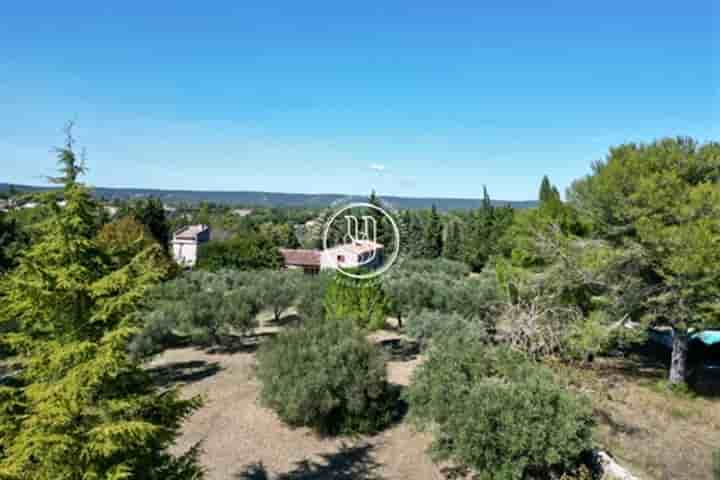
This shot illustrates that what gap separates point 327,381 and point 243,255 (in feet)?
98.7

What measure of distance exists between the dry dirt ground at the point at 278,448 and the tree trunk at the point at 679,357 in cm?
810

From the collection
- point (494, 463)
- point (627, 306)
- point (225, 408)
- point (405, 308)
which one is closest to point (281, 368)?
point (225, 408)

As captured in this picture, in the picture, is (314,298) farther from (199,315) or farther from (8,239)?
(8,239)

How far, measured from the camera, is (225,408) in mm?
10938

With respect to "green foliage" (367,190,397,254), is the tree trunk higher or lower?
lower

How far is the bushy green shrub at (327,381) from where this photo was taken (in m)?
9.46

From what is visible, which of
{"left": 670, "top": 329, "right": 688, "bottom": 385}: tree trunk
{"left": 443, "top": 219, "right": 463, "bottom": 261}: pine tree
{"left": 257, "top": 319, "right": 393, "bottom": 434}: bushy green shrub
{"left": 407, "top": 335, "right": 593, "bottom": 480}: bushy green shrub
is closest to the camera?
{"left": 407, "top": 335, "right": 593, "bottom": 480}: bushy green shrub

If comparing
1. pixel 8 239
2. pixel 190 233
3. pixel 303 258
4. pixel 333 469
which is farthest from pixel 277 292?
pixel 190 233

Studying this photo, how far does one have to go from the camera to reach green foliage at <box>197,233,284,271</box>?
37.9 metres

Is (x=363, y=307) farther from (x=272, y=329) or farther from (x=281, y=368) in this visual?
(x=272, y=329)

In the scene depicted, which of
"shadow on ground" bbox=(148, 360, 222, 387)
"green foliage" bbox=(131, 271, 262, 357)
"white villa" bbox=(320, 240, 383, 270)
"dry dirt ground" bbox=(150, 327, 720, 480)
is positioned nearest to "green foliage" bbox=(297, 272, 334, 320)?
"green foliage" bbox=(131, 271, 262, 357)

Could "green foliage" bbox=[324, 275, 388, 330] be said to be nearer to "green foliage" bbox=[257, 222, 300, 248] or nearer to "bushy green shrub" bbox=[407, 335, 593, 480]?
"bushy green shrub" bbox=[407, 335, 593, 480]

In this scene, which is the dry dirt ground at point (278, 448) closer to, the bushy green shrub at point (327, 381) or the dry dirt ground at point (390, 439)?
the dry dirt ground at point (390, 439)

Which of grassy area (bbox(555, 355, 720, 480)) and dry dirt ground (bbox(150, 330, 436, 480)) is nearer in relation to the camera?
dry dirt ground (bbox(150, 330, 436, 480))
